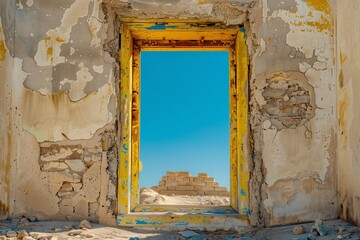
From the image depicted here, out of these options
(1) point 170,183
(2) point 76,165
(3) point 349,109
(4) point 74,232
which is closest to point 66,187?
(2) point 76,165

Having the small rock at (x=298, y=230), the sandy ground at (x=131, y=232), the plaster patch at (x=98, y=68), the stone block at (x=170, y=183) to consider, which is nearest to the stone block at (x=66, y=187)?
the sandy ground at (x=131, y=232)

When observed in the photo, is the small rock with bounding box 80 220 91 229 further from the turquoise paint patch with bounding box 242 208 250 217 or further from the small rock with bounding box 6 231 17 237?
the turquoise paint patch with bounding box 242 208 250 217

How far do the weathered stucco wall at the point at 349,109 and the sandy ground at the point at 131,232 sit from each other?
226mm

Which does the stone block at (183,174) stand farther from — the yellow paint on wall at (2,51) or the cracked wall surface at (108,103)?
the yellow paint on wall at (2,51)

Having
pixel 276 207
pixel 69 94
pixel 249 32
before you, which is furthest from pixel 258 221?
pixel 69 94

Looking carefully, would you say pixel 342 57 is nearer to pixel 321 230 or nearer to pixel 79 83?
pixel 321 230

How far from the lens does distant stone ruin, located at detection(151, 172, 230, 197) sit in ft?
33.9

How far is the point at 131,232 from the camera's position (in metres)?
3.85

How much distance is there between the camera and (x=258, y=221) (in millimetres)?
3895

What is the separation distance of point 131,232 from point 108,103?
1.16 m

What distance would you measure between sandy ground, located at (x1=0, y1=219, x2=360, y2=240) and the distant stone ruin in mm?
6419

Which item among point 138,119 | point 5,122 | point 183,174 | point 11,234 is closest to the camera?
point 11,234

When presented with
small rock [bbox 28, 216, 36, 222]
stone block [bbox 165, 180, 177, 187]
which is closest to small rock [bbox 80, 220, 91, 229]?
small rock [bbox 28, 216, 36, 222]

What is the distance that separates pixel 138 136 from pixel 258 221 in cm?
142
